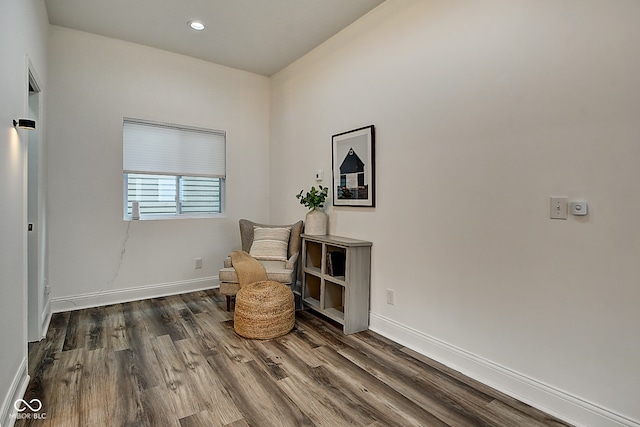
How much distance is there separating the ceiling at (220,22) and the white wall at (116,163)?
31cm

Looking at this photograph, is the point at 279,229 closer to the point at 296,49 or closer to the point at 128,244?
the point at 128,244

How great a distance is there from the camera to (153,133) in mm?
3990

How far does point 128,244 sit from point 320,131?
8.31 ft

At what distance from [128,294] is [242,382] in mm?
2355

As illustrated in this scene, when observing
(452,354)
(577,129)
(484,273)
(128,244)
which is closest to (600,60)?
(577,129)

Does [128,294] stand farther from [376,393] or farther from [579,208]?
[579,208]

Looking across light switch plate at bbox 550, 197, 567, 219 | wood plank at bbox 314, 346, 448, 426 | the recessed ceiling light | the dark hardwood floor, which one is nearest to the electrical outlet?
the dark hardwood floor

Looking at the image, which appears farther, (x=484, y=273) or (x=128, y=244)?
(x=128, y=244)

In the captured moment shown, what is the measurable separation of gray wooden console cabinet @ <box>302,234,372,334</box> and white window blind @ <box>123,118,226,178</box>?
177 centimetres

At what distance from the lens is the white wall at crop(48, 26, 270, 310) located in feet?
11.3

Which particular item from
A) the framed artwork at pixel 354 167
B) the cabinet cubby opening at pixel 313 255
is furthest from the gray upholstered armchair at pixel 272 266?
the framed artwork at pixel 354 167

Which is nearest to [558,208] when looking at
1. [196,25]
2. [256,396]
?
[256,396]

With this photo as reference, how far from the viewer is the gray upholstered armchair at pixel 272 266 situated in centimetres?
338

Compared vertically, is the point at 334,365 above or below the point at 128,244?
below
